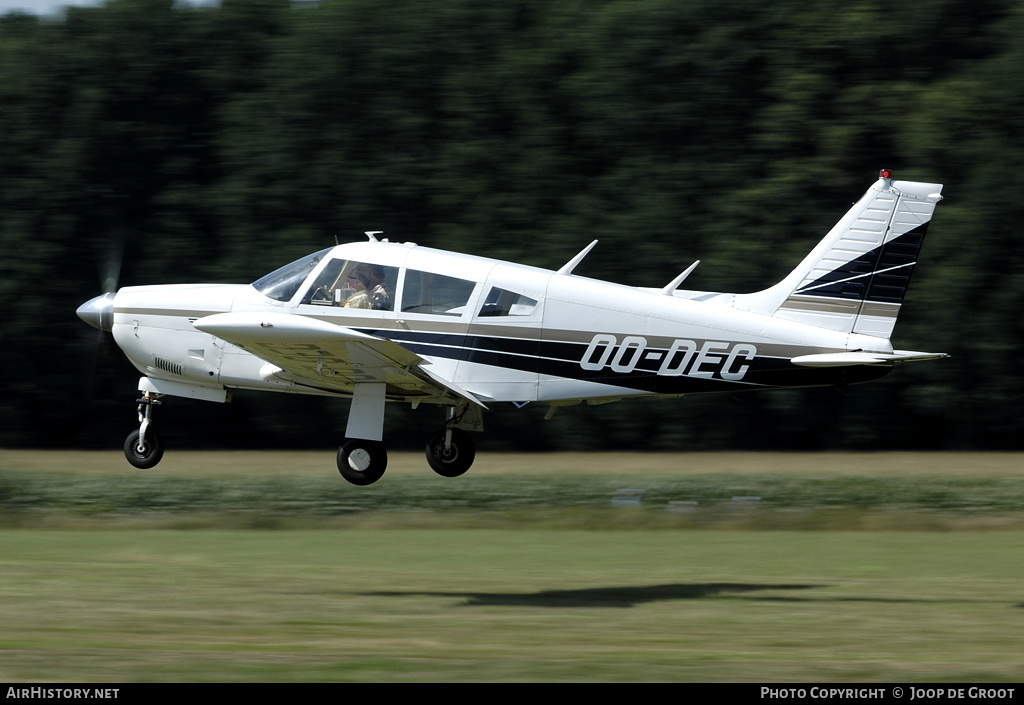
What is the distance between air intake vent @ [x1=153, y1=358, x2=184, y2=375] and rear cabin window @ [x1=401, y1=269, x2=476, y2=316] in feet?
8.35

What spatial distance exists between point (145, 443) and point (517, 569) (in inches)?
186

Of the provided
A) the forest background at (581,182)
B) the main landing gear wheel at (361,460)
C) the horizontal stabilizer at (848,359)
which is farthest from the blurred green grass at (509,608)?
the forest background at (581,182)

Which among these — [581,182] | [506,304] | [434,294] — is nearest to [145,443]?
[434,294]

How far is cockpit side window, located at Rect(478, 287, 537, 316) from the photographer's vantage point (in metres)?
11.6

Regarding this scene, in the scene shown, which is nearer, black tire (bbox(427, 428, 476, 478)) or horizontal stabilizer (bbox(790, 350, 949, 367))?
horizontal stabilizer (bbox(790, 350, 949, 367))

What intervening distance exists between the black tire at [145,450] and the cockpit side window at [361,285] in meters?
2.58

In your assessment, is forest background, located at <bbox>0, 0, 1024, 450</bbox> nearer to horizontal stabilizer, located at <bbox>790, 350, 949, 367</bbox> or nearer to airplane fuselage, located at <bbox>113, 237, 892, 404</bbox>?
airplane fuselage, located at <bbox>113, 237, 892, 404</bbox>

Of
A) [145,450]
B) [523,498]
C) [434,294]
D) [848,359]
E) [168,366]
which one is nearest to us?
[848,359]

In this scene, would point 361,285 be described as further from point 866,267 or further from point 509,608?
point 866,267

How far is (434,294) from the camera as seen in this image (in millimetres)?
11562

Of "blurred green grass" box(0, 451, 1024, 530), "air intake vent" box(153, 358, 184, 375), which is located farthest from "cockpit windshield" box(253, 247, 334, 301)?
"blurred green grass" box(0, 451, 1024, 530)

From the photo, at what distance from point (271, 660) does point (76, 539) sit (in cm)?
952

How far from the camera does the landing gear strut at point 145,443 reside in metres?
12.5

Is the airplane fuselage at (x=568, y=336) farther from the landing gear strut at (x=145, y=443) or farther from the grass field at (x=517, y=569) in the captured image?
the grass field at (x=517, y=569)
